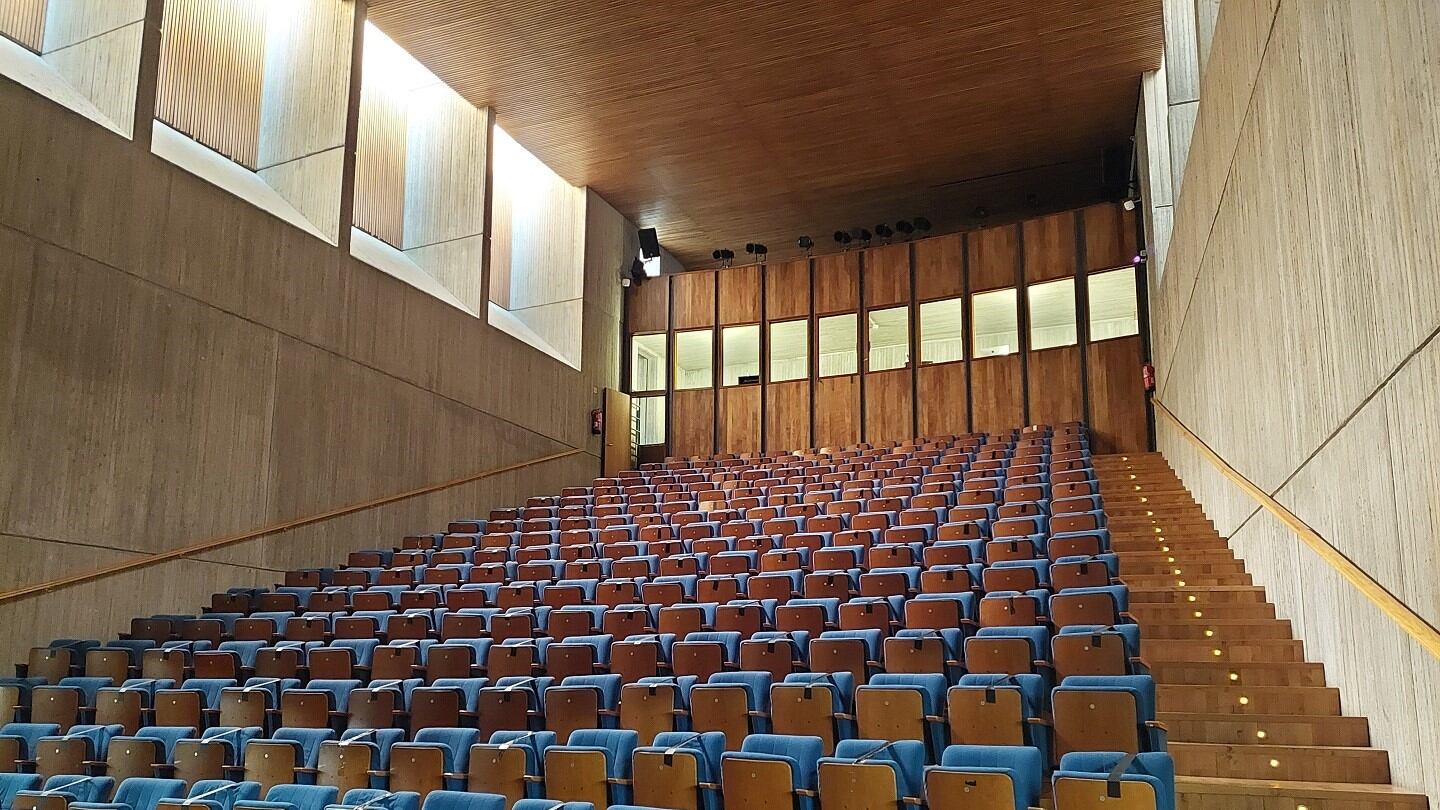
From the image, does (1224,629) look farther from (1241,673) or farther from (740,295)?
(740,295)

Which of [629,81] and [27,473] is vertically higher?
[629,81]

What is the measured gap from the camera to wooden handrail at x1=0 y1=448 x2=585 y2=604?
18.4 feet

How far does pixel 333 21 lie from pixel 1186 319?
19.8 ft

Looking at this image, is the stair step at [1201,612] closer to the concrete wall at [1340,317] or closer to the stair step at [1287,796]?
the concrete wall at [1340,317]

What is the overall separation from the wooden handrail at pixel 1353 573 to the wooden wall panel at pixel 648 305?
7.19 meters

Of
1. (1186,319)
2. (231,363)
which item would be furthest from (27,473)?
(1186,319)

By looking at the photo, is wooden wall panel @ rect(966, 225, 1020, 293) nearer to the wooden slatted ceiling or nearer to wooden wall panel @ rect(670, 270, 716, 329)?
the wooden slatted ceiling

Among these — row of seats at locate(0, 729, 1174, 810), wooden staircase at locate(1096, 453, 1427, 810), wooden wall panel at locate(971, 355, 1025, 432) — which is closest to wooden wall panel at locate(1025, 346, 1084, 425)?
wooden wall panel at locate(971, 355, 1025, 432)

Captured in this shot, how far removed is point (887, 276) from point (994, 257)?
3.39 feet

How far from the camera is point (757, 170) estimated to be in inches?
411

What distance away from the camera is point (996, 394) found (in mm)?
9898

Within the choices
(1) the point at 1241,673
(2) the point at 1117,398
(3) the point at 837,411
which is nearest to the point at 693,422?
(3) the point at 837,411

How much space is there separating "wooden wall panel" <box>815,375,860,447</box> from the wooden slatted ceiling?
73.5 inches

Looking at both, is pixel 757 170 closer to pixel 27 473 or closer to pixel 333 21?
pixel 333 21
